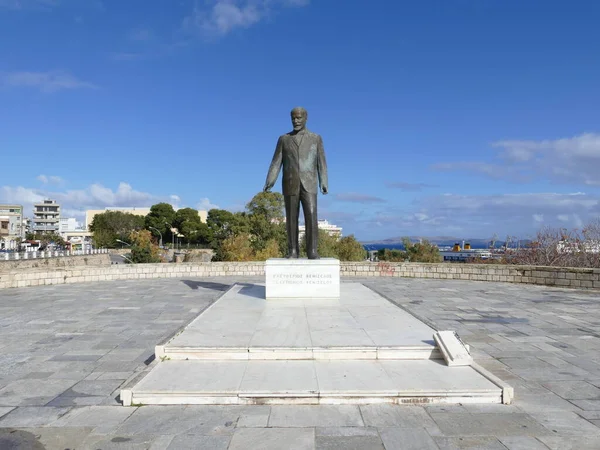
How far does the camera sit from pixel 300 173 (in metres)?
9.37

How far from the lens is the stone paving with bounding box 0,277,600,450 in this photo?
370cm

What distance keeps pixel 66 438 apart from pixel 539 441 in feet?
12.8

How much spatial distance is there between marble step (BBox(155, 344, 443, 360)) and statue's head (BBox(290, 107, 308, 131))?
5.32 meters

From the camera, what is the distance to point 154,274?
1791 centimetres

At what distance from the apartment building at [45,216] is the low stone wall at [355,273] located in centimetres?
11534

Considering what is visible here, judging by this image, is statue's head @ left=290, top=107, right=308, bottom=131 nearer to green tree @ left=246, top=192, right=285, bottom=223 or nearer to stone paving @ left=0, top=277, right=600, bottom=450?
stone paving @ left=0, top=277, right=600, bottom=450

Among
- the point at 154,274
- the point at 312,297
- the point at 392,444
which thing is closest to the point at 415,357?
the point at 392,444

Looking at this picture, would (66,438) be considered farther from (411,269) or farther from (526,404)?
(411,269)

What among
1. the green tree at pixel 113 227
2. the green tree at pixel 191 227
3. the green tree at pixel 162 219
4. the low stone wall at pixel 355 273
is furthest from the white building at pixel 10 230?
the low stone wall at pixel 355 273

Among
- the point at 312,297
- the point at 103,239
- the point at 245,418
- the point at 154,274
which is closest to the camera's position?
the point at 245,418

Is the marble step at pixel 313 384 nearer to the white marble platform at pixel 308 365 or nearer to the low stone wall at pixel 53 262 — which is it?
the white marble platform at pixel 308 365

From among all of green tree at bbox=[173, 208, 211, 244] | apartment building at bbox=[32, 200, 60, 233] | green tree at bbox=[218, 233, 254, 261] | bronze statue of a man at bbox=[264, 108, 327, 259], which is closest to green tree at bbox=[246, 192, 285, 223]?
green tree at bbox=[218, 233, 254, 261]

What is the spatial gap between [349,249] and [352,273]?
30.0 metres

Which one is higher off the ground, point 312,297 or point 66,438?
point 312,297
